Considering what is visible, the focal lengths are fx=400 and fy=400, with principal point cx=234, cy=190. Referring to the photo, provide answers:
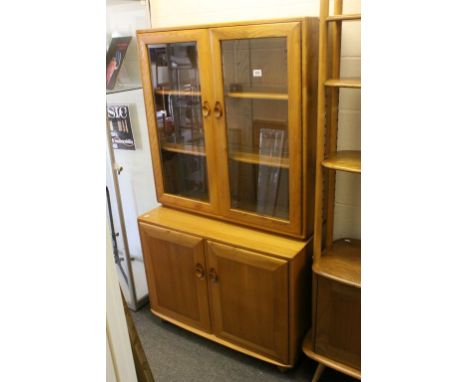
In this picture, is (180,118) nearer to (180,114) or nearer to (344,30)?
(180,114)

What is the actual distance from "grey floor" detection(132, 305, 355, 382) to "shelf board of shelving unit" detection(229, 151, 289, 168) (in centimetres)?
107

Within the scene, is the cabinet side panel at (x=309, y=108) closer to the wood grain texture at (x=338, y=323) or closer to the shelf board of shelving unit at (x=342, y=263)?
the shelf board of shelving unit at (x=342, y=263)

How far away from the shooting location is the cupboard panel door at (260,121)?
1.69 m

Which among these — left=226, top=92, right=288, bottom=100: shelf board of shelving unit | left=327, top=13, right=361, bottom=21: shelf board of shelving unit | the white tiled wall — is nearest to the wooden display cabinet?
the white tiled wall

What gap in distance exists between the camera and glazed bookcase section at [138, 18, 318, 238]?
1.69 m

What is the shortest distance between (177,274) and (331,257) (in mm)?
880

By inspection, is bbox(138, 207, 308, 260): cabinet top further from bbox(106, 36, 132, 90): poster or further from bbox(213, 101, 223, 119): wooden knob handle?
bbox(106, 36, 132, 90): poster

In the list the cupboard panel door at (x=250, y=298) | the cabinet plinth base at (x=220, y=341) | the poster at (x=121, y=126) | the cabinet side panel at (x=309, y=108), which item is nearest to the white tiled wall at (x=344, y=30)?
the cabinet side panel at (x=309, y=108)

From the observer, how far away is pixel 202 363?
7.11 ft

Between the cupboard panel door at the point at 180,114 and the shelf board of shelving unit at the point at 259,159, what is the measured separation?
126mm

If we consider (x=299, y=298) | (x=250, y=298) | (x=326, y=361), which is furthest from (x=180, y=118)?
(x=326, y=361)
